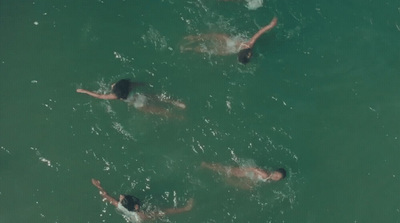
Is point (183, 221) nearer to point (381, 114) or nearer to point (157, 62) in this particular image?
point (157, 62)

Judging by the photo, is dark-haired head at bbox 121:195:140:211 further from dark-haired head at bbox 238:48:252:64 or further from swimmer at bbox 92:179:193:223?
dark-haired head at bbox 238:48:252:64

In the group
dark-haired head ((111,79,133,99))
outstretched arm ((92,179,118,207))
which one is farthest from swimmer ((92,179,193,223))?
dark-haired head ((111,79,133,99))

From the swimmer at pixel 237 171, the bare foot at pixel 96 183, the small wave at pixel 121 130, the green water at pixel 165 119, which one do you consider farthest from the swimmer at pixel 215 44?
the bare foot at pixel 96 183

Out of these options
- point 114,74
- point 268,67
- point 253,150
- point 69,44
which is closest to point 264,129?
point 253,150

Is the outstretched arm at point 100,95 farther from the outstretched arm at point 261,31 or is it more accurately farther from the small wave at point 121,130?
the outstretched arm at point 261,31

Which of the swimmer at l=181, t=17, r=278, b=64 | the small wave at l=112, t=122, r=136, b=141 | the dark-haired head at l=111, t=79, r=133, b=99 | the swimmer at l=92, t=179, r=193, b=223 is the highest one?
the swimmer at l=181, t=17, r=278, b=64

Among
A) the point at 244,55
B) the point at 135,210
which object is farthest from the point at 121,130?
the point at 244,55
